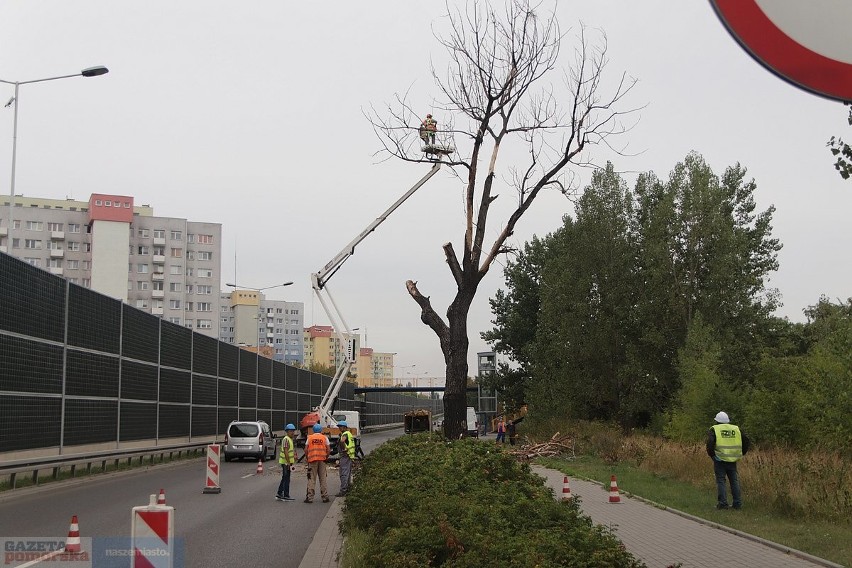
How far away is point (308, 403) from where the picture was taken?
248ft

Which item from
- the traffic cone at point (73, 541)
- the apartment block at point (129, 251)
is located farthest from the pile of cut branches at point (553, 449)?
the apartment block at point (129, 251)

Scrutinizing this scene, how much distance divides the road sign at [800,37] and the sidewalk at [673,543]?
22.0ft

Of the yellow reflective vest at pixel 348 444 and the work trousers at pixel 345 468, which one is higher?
the yellow reflective vest at pixel 348 444

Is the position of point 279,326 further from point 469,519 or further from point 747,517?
point 469,519

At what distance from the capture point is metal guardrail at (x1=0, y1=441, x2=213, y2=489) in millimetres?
20984

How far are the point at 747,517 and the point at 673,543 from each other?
2938mm

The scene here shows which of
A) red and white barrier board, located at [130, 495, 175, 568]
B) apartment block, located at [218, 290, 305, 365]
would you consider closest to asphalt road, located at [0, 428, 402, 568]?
red and white barrier board, located at [130, 495, 175, 568]

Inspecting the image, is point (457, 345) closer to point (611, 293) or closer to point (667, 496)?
point (667, 496)

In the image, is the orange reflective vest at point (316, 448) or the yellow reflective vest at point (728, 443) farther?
the orange reflective vest at point (316, 448)

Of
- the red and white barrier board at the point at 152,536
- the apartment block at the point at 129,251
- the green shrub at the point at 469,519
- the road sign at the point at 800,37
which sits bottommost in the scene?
the green shrub at the point at 469,519

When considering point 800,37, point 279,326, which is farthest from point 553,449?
point 279,326

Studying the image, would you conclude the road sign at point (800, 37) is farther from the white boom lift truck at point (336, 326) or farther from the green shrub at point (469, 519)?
the white boom lift truck at point (336, 326)

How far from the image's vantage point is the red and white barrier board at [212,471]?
2120cm

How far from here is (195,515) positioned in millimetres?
16578
